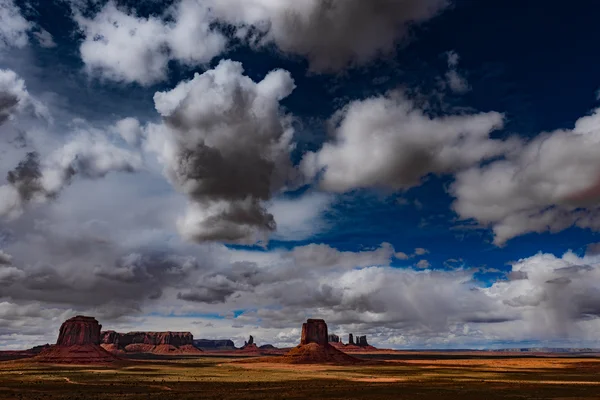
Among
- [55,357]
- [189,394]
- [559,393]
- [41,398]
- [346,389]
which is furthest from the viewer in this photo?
[55,357]

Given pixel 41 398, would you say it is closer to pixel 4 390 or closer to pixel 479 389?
pixel 4 390

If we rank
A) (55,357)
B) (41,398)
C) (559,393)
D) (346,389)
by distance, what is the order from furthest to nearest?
(55,357) < (346,389) < (559,393) < (41,398)

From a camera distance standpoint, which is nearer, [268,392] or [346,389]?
[268,392]

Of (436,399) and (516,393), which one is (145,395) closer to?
(436,399)

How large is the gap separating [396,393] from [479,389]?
18.0m

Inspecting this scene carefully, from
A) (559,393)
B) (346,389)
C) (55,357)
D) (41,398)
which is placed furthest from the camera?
(55,357)

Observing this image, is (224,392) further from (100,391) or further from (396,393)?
(396,393)

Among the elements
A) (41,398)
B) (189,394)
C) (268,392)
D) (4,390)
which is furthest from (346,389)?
(4,390)

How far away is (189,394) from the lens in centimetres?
6456

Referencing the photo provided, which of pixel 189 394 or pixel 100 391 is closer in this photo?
pixel 189 394

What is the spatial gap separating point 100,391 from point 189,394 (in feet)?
53.8

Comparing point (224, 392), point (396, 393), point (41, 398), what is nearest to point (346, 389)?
point (396, 393)

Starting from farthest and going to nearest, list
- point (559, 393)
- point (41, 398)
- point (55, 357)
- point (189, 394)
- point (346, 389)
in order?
point (55, 357) → point (346, 389) → point (559, 393) → point (189, 394) → point (41, 398)

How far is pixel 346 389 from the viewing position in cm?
7456
